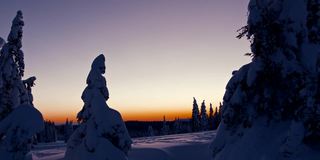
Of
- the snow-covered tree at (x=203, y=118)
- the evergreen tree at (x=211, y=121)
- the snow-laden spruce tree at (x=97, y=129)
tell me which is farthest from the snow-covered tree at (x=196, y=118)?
the snow-laden spruce tree at (x=97, y=129)

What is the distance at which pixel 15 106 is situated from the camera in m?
28.8

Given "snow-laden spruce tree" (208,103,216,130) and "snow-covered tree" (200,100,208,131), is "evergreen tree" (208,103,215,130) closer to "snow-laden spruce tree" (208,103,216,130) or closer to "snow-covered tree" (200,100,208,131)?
"snow-laden spruce tree" (208,103,216,130)

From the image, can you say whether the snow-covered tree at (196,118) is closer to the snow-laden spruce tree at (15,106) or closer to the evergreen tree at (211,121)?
the evergreen tree at (211,121)

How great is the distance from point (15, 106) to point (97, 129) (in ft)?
36.0

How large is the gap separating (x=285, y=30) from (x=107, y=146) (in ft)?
37.6

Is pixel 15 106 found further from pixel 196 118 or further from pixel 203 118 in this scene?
pixel 203 118

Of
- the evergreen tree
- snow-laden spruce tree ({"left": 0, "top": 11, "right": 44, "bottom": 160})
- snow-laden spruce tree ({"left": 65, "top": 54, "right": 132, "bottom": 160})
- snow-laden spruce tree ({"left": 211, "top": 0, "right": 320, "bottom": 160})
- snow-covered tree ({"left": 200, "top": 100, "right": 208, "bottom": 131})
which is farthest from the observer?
the evergreen tree

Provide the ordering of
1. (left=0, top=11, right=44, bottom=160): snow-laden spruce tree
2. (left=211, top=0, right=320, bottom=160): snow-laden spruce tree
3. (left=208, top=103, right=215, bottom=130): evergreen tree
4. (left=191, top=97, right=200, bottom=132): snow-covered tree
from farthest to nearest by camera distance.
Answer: (left=208, top=103, right=215, bottom=130): evergreen tree < (left=191, top=97, right=200, bottom=132): snow-covered tree < (left=0, top=11, right=44, bottom=160): snow-laden spruce tree < (left=211, top=0, right=320, bottom=160): snow-laden spruce tree

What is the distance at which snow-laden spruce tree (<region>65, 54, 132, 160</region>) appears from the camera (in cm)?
2048

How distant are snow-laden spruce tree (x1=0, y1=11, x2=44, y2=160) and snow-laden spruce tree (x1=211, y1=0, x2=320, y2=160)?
9222 millimetres

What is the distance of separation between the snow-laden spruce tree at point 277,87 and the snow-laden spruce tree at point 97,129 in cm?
802

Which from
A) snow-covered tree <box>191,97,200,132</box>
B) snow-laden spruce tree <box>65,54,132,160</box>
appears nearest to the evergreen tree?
snow-covered tree <box>191,97,200,132</box>

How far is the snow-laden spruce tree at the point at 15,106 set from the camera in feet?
58.9

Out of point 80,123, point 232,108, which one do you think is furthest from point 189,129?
point 232,108
